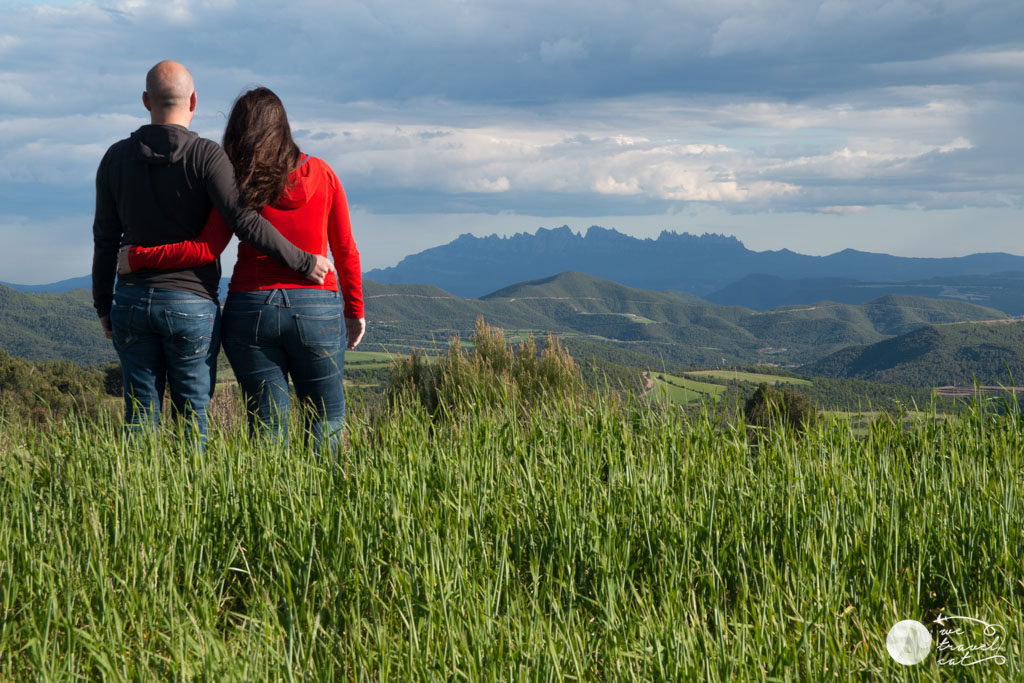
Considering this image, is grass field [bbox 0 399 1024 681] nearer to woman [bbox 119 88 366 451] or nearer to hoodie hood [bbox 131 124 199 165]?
woman [bbox 119 88 366 451]

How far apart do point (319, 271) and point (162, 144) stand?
93cm

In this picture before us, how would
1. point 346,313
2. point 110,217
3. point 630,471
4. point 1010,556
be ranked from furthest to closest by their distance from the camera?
point 346,313 < point 110,217 < point 630,471 < point 1010,556

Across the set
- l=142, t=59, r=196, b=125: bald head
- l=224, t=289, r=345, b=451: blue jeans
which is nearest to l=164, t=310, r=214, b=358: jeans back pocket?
l=224, t=289, r=345, b=451: blue jeans

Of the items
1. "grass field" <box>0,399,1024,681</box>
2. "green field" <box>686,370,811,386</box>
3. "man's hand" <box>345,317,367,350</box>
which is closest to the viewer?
"grass field" <box>0,399,1024,681</box>

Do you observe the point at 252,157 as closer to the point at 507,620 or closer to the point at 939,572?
the point at 507,620

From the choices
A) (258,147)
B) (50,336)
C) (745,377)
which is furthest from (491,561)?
(50,336)

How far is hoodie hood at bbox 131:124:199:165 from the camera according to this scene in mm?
3812

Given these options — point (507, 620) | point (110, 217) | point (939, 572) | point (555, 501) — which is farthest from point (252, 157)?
A: point (939, 572)

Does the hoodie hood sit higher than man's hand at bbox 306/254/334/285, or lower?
higher

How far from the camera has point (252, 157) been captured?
3.92m

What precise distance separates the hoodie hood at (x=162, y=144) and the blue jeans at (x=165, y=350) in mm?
621

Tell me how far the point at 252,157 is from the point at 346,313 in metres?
1.06

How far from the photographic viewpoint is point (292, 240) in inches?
164

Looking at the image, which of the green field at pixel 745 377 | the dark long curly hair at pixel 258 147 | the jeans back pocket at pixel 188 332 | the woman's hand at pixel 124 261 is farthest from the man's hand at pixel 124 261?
the green field at pixel 745 377
